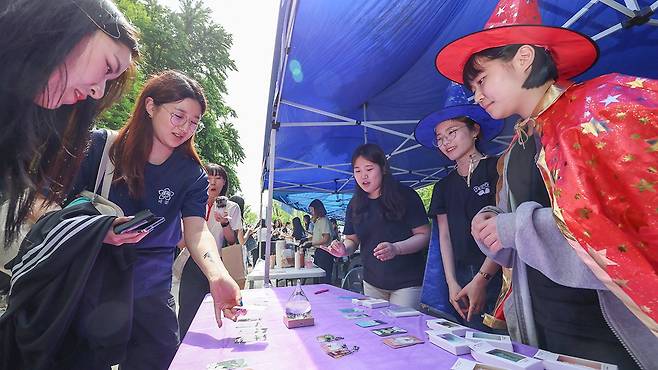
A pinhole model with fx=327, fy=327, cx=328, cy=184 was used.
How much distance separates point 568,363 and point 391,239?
1.48 metres

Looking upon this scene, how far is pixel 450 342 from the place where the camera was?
1.12 metres

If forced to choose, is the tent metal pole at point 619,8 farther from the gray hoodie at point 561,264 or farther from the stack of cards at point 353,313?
the stack of cards at point 353,313

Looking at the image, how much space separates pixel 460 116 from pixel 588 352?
1.73 meters

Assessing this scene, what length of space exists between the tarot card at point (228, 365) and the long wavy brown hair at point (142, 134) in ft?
2.77

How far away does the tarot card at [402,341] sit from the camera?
1.17 metres

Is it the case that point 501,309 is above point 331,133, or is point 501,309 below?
below

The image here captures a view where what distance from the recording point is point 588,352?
1.02 meters

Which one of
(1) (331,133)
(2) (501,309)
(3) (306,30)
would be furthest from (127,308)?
(1) (331,133)

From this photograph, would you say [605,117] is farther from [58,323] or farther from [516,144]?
[58,323]

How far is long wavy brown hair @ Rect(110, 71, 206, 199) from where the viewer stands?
1451mm

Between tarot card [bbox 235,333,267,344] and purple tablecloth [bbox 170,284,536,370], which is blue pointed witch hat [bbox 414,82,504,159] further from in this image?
tarot card [bbox 235,333,267,344]

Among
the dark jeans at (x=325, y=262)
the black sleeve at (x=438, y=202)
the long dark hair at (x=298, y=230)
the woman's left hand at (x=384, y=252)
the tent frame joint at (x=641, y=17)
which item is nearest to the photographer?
the tent frame joint at (x=641, y=17)

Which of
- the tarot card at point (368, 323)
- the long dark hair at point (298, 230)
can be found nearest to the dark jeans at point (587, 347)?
the tarot card at point (368, 323)

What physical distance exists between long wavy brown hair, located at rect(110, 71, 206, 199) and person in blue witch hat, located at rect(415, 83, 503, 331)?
1.67 m
